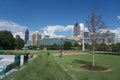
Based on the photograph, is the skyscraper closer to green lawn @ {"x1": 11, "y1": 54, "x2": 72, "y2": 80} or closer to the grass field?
the grass field

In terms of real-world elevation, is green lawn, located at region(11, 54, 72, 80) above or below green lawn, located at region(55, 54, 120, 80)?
above

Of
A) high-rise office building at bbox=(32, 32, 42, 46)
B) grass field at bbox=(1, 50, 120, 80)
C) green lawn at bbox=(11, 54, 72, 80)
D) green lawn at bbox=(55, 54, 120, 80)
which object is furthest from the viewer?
high-rise office building at bbox=(32, 32, 42, 46)

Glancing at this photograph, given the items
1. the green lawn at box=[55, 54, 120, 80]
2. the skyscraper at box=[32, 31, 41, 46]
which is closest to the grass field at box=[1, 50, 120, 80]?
the green lawn at box=[55, 54, 120, 80]

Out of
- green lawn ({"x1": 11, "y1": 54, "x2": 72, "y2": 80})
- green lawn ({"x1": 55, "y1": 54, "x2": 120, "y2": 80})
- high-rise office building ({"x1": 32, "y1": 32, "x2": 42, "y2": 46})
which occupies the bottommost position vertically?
green lawn ({"x1": 55, "y1": 54, "x2": 120, "y2": 80})

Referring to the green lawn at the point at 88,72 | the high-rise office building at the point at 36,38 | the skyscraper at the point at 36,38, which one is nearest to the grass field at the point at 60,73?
the green lawn at the point at 88,72

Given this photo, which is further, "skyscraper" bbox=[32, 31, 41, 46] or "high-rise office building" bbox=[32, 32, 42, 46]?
"skyscraper" bbox=[32, 31, 41, 46]

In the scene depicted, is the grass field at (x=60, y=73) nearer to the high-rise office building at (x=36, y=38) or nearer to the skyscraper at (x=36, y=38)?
the high-rise office building at (x=36, y=38)

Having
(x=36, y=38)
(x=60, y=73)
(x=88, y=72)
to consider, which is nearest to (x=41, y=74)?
(x=60, y=73)

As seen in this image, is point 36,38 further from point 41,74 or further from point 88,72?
point 41,74

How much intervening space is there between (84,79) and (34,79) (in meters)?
2.96

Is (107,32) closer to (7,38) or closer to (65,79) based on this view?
(65,79)

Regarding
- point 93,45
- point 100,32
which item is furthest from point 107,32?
point 93,45

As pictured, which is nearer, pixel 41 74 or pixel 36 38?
pixel 41 74

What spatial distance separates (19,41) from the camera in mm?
111062
